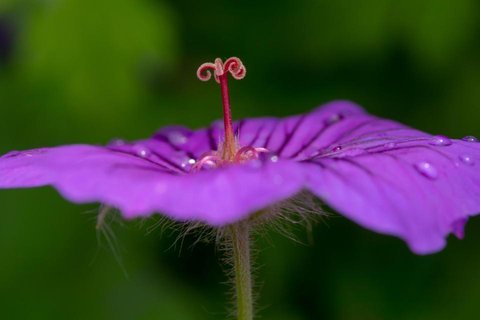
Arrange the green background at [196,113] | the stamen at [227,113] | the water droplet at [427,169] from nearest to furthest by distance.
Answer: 1. the water droplet at [427,169]
2. the stamen at [227,113]
3. the green background at [196,113]

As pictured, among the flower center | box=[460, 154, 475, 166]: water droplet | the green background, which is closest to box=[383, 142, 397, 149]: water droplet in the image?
box=[460, 154, 475, 166]: water droplet

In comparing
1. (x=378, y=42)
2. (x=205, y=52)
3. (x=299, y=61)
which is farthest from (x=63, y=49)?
(x=378, y=42)

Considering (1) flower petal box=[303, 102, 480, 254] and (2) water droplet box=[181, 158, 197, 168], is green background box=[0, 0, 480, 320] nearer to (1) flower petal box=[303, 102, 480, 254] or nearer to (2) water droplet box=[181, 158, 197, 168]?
(2) water droplet box=[181, 158, 197, 168]

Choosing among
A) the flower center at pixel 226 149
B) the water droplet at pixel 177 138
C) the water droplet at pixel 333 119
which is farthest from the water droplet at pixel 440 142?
the water droplet at pixel 177 138

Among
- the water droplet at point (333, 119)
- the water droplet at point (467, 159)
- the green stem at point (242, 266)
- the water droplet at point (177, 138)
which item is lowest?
the green stem at point (242, 266)

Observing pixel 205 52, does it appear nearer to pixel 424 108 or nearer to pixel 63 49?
pixel 63 49

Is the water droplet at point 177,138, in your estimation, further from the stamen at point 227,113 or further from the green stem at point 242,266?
the green stem at point 242,266
